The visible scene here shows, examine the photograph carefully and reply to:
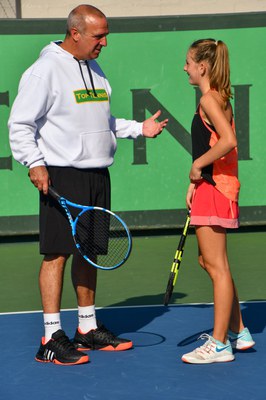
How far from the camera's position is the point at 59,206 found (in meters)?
6.20

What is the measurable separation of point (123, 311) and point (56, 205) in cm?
151

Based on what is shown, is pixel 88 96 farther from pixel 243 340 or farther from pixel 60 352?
pixel 243 340

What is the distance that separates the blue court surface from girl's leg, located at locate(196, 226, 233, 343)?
26cm

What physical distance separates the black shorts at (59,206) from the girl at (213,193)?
0.64 metres

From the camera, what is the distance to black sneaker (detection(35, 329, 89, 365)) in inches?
239

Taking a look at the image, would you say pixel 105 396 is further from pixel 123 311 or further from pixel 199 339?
pixel 123 311

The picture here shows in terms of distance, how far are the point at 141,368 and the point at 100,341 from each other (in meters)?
0.53

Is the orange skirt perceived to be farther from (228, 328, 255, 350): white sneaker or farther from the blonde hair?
(228, 328, 255, 350): white sneaker

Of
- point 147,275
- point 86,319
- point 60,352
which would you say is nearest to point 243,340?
point 86,319

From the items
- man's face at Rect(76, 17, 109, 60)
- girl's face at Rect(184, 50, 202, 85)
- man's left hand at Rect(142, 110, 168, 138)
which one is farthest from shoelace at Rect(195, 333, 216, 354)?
man's face at Rect(76, 17, 109, 60)

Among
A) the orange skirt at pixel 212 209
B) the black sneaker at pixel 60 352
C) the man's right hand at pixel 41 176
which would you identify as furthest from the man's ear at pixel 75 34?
the black sneaker at pixel 60 352

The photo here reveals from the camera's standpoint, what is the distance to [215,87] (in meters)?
5.95

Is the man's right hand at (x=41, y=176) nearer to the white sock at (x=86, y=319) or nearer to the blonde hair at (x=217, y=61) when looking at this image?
the white sock at (x=86, y=319)

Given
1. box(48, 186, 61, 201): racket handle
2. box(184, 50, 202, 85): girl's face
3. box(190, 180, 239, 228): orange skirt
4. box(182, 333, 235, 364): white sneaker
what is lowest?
box(182, 333, 235, 364): white sneaker
